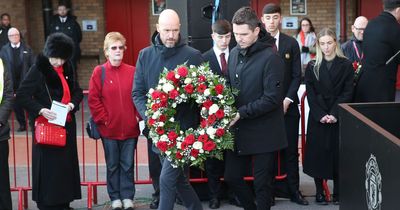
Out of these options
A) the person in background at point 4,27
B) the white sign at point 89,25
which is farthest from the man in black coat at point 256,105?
the white sign at point 89,25

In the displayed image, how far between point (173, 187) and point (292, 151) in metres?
1.66

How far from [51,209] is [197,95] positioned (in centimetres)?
213

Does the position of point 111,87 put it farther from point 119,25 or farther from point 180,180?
point 119,25

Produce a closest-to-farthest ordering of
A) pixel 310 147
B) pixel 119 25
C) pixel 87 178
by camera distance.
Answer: pixel 310 147 → pixel 87 178 → pixel 119 25

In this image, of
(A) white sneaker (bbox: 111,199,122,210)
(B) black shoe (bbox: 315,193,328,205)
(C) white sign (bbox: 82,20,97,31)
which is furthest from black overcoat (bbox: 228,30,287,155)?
(C) white sign (bbox: 82,20,97,31)

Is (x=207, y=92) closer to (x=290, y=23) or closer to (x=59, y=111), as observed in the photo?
(x=59, y=111)

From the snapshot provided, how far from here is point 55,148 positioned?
23.0 feet

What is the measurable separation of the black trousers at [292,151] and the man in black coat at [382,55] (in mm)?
792

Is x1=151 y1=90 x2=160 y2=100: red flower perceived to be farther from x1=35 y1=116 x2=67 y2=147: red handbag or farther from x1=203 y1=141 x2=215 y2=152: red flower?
x1=35 y1=116 x2=67 y2=147: red handbag

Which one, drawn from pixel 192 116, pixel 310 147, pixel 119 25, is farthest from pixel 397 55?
pixel 119 25

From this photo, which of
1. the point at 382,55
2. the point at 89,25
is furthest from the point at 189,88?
the point at 89,25

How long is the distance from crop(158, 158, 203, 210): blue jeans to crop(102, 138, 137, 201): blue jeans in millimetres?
898

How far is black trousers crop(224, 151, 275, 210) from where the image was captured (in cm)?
614

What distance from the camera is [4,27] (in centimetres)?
1392
